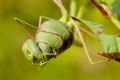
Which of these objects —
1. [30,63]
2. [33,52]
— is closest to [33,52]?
[33,52]

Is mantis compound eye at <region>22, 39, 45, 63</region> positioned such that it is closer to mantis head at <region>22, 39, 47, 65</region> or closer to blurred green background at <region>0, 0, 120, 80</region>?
mantis head at <region>22, 39, 47, 65</region>

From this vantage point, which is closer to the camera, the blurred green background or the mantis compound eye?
the mantis compound eye

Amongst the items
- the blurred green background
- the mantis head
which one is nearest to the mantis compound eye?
the mantis head

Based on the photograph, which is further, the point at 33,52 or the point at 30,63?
the point at 30,63

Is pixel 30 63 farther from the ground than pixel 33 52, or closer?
closer

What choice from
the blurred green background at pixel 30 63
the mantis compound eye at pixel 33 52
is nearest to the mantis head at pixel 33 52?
the mantis compound eye at pixel 33 52

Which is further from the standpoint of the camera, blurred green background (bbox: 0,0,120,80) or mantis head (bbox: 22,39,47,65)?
blurred green background (bbox: 0,0,120,80)

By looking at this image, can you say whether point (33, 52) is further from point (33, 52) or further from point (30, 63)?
point (30, 63)

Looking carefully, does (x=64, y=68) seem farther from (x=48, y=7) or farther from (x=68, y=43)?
(x=68, y=43)
